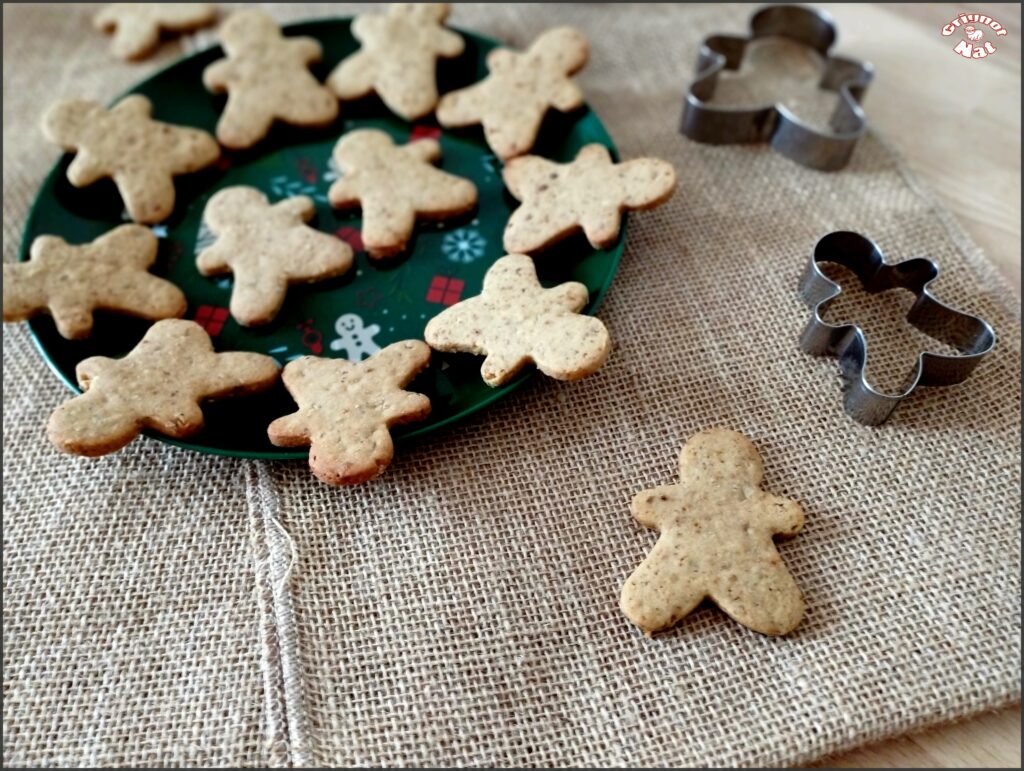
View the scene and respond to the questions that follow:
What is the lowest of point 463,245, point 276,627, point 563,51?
point 276,627

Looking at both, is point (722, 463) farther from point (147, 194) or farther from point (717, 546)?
point (147, 194)

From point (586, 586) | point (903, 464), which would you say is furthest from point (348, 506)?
point (903, 464)

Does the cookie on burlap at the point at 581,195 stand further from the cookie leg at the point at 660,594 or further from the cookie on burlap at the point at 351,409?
the cookie leg at the point at 660,594

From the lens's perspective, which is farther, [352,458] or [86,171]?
[86,171]

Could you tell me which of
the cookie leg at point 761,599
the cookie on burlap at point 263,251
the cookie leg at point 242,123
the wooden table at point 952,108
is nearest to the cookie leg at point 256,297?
the cookie on burlap at point 263,251

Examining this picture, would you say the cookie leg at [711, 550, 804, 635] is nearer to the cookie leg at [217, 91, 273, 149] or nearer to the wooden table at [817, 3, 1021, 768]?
the wooden table at [817, 3, 1021, 768]

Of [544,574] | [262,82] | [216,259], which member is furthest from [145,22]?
[544,574]

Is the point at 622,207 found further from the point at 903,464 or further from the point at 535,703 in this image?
the point at 535,703
